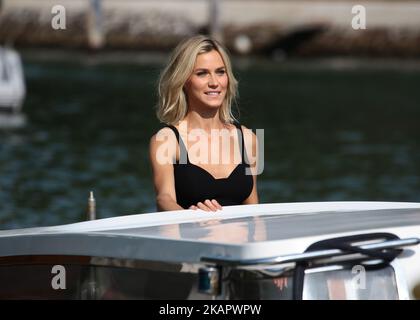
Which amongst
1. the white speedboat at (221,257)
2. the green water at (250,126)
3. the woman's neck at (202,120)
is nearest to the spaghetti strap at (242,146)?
the woman's neck at (202,120)

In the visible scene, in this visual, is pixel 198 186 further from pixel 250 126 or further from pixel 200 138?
pixel 250 126

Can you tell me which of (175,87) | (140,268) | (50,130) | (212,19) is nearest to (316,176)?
(50,130)

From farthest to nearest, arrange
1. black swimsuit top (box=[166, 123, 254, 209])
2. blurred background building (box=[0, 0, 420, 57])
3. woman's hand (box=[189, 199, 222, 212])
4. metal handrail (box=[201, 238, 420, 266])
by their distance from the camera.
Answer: blurred background building (box=[0, 0, 420, 57]) → black swimsuit top (box=[166, 123, 254, 209]) → woman's hand (box=[189, 199, 222, 212]) → metal handrail (box=[201, 238, 420, 266])

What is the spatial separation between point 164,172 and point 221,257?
2.21 m

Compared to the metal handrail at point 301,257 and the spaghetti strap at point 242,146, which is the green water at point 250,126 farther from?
the metal handrail at point 301,257

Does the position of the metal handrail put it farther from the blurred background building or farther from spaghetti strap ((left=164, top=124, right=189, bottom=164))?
the blurred background building

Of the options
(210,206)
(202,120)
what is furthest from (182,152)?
(210,206)

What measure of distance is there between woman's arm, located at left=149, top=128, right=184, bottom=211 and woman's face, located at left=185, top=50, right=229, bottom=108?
273 mm

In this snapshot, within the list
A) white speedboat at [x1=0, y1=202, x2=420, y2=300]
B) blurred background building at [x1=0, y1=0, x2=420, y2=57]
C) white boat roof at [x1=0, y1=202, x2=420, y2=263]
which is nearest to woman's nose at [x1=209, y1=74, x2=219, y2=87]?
white boat roof at [x1=0, y1=202, x2=420, y2=263]

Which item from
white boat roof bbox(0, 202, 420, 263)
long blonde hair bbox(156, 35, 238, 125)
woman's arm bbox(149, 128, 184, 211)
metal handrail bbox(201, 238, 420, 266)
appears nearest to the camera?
metal handrail bbox(201, 238, 420, 266)

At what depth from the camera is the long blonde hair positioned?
7.35 metres

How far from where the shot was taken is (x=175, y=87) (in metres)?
7.41

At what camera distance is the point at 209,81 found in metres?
7.37

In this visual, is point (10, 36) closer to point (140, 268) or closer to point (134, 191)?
point (134, 191)
